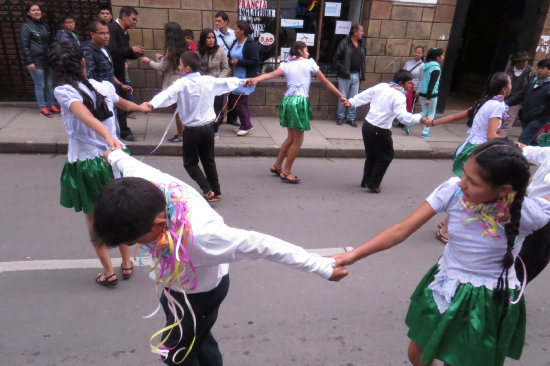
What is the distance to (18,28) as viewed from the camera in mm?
7723

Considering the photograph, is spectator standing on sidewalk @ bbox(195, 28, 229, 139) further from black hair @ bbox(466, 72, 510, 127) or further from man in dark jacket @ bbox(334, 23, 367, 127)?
black hair @ bbox(466, 72, 510, 127)

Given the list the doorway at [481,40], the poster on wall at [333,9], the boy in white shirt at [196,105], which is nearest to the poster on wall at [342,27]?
the poster on wall at [333,9]

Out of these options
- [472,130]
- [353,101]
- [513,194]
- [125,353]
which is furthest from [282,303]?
[353,101]

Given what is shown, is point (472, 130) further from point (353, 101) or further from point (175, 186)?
point (175, 186)

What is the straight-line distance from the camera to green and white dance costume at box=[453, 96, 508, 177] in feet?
13.3

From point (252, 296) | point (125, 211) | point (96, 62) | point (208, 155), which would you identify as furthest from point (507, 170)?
point (96, 62)

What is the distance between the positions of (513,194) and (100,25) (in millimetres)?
4158

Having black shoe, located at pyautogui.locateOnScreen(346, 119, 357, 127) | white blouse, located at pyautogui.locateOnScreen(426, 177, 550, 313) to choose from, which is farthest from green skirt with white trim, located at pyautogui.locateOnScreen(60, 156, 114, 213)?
black shoe, located at pyautogui.locateOnScreen(346, 119, 357, 127)

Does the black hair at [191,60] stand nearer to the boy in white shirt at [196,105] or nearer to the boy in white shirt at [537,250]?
the boy in white shirt at [196,105]

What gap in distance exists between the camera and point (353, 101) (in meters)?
5.46

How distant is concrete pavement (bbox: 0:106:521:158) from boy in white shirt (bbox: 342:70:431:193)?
1.62 metres

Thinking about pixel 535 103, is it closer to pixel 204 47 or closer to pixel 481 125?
pixel 481 125

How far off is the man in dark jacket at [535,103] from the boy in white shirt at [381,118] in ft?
7.69

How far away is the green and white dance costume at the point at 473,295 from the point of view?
76.0 inches
